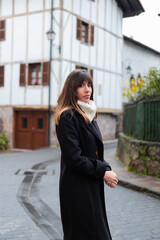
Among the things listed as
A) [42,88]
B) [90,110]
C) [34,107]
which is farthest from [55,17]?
[90,110]

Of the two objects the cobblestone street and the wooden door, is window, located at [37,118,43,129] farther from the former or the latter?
the cobblestone street

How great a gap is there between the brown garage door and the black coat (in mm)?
14279

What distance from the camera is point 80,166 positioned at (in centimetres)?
222

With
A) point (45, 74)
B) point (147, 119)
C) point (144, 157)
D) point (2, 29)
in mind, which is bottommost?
point (144, 157)

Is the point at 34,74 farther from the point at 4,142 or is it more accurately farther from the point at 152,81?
the point at 152,81

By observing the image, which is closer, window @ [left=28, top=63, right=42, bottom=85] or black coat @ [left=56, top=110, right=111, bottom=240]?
black coat @ [left=56, top=110, right=111, bottom=240]

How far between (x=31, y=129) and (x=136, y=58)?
437 inches

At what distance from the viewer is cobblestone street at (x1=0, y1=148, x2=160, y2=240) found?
3.82 metres

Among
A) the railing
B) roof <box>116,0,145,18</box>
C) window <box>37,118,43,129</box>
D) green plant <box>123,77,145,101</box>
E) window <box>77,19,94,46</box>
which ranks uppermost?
roof <box>116,0,145,18</box>

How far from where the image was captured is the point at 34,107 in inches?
655

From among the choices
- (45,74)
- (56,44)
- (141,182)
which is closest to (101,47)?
(56,44)

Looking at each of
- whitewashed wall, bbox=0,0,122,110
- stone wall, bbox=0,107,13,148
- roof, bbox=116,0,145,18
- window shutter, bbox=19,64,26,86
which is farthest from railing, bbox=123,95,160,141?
roof, bbox=116,0,145,18

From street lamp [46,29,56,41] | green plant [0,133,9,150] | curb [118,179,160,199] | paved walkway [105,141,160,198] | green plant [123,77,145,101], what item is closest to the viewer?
curb [118,179,160,199]

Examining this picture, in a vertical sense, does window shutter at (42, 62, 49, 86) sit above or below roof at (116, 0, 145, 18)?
below
